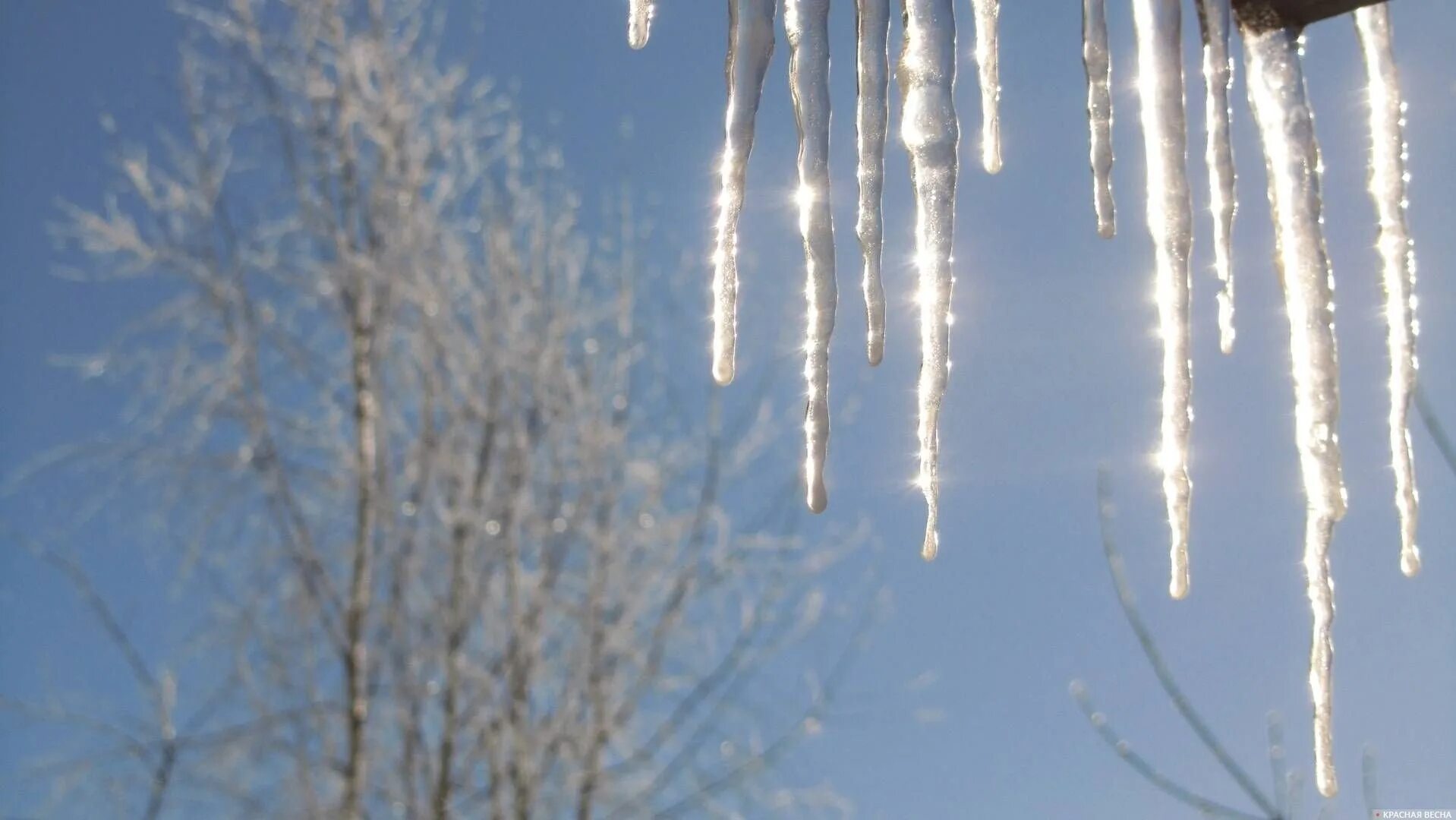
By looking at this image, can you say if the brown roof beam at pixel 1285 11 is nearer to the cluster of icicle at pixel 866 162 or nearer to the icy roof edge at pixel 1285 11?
the icy roof edge at pixel 1285 11

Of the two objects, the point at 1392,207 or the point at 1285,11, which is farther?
the point at 1392,207

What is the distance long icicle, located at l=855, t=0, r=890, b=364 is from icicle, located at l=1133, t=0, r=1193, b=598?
23 cm

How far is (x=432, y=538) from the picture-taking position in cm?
397

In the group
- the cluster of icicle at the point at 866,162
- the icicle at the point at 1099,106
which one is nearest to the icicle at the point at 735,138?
the cluster of icicle at the point at 866,162

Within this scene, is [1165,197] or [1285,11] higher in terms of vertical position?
[1285,11]

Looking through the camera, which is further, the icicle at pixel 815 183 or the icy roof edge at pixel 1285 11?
the icicle at pixel 815 183

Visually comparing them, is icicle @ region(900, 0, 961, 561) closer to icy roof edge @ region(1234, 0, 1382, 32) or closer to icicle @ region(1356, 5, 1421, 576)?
Answer: icy roof edge @ region(1234, 0, 1382, 32)

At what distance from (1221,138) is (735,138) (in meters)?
0.44

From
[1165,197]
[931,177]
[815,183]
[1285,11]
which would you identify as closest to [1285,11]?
[1285,11]

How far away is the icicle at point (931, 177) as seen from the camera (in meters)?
0.96

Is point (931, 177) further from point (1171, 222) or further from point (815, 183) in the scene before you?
point (1171, 222)

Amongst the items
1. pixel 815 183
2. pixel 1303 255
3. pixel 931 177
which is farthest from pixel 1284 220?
pixel 815 183

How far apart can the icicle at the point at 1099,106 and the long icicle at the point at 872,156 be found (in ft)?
0.60

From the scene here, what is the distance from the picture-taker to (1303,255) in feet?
3.03
